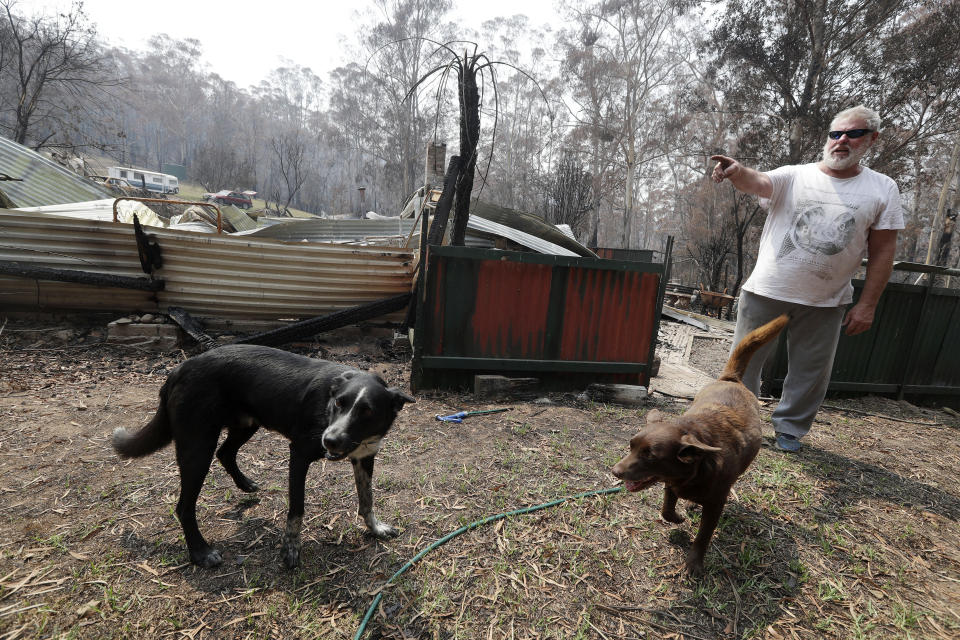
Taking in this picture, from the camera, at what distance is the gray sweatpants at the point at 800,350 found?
3.27 metres

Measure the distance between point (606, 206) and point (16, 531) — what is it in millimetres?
54921

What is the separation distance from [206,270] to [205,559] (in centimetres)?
453

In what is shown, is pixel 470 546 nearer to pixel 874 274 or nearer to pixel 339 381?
pixel 339 381

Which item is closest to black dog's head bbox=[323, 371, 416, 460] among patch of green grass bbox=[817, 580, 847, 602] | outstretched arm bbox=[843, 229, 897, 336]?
patch of green grass bbox=[817, 580, 847, 602]

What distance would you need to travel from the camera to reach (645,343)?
4883 mm

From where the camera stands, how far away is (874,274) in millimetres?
3090

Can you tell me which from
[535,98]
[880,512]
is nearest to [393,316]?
[880,512]

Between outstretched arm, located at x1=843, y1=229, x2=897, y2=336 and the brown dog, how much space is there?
1611 millimetres

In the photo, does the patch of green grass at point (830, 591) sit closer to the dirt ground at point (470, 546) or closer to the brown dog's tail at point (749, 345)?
the dirt ground at point (470, 546)

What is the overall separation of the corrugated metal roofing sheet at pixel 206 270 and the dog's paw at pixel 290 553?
14.2 feet

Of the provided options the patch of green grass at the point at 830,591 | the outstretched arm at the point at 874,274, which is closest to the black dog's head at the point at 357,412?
the patch of green grass at the point at 830,591

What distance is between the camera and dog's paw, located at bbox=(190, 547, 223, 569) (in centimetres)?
205

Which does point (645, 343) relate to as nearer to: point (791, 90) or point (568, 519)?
point (568, 519)

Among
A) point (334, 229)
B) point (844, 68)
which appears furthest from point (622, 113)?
point (334, 229)
